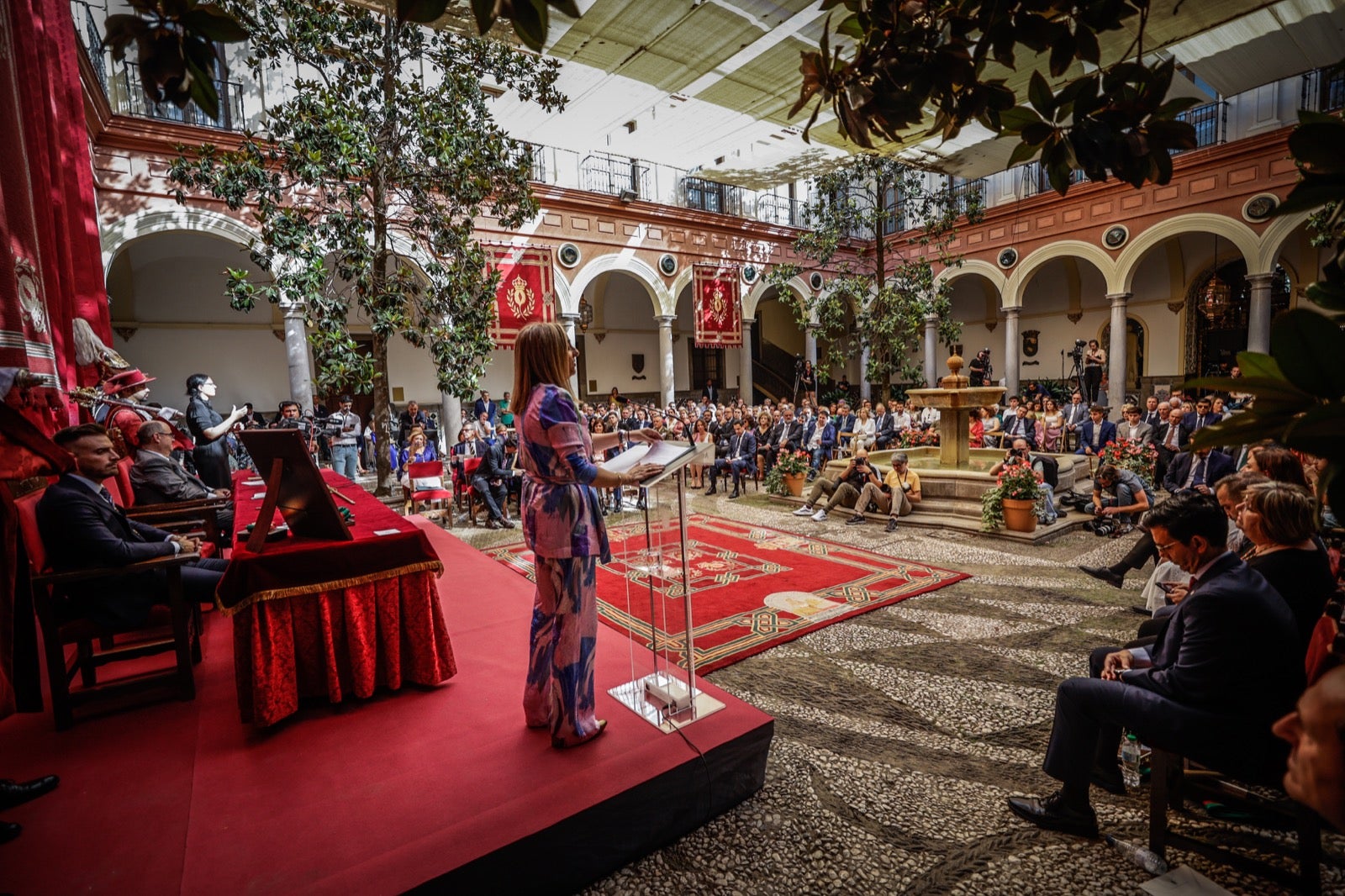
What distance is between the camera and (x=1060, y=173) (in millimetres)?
1362

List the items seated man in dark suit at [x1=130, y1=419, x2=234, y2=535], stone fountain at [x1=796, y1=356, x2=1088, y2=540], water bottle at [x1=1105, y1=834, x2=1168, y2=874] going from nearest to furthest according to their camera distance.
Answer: water bottle at [x1=1105, y1=834, x2=1168, y2=874] → seated man in dark suit at [x1=130, y1=419, x2=234, y2=535] → stone fountain at [x1=796, y1=356, x2=1088, y2=540]

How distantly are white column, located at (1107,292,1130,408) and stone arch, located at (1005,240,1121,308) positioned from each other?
9.7 inches

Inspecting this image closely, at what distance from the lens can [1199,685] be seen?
68.6 inches

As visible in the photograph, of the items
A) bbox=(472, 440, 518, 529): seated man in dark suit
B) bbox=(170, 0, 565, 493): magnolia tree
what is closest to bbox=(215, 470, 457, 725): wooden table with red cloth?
bbox=(170, 0, 565, 493): magnolia tree

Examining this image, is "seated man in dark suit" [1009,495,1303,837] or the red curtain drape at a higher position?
the red curtain drape

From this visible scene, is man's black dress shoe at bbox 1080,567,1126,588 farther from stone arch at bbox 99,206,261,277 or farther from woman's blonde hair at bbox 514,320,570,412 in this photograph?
stone arch at bbox 99,206,261,277

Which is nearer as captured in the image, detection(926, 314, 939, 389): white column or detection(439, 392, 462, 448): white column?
detection(439, 392, 462, 448): white column

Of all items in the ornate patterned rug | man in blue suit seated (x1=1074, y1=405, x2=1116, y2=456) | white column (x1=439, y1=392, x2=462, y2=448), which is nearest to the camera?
the ornate patterned rug

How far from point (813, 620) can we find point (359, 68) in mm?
6521

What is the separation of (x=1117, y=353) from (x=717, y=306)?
7.95 metres

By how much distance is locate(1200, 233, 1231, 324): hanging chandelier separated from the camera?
13.2 meters

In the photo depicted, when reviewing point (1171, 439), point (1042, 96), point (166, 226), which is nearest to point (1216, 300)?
point (1171, 439)

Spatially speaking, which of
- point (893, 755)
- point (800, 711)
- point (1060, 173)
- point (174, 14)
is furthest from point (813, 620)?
point (174, 14)

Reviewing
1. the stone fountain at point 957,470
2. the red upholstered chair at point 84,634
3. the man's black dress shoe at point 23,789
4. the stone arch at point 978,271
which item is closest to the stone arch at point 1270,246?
the stone arch at point 978,271
